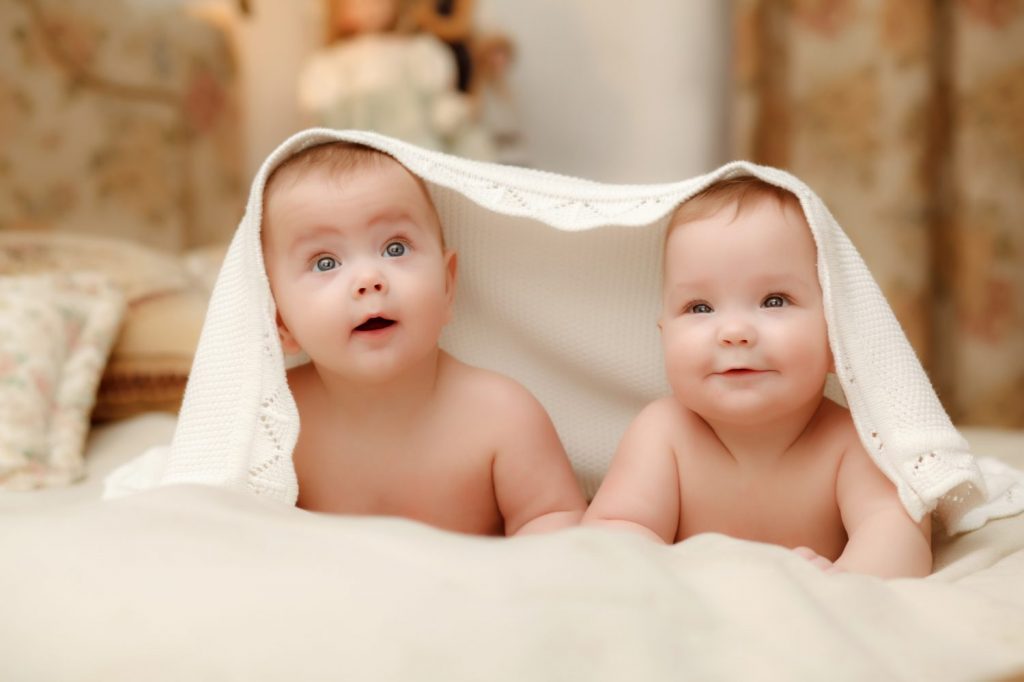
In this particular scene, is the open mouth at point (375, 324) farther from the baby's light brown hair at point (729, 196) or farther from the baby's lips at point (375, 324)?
the baby's light brown hair at point (729, 196)

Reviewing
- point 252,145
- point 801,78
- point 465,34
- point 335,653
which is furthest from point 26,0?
point 335,653

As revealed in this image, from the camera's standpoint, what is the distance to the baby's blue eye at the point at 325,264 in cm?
93

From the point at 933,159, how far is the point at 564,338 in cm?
175

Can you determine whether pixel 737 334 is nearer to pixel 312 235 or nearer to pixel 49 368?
pixel 312 235

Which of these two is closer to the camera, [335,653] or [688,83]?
[335,653]

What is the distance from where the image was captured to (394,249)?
95 centimetres

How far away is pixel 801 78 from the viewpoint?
2600 mm

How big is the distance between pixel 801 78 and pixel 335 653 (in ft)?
8.00

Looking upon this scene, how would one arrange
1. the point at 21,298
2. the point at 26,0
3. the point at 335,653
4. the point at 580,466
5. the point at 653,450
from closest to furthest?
the point at 335,653 < the point at 653,450 < the point at 580,466 < the point at 21,298 < the point at 26,0

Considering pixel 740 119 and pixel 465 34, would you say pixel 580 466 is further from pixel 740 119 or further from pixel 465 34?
pixel 465 34

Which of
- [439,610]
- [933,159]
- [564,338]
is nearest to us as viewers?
[439,610]

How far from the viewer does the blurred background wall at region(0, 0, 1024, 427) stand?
2314mm

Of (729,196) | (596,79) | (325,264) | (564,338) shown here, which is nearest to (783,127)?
(596,79)

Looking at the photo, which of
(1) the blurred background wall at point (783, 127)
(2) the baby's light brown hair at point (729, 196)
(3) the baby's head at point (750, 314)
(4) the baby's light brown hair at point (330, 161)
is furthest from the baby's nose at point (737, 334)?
(1) the blurred background wall at point (783, 127)
